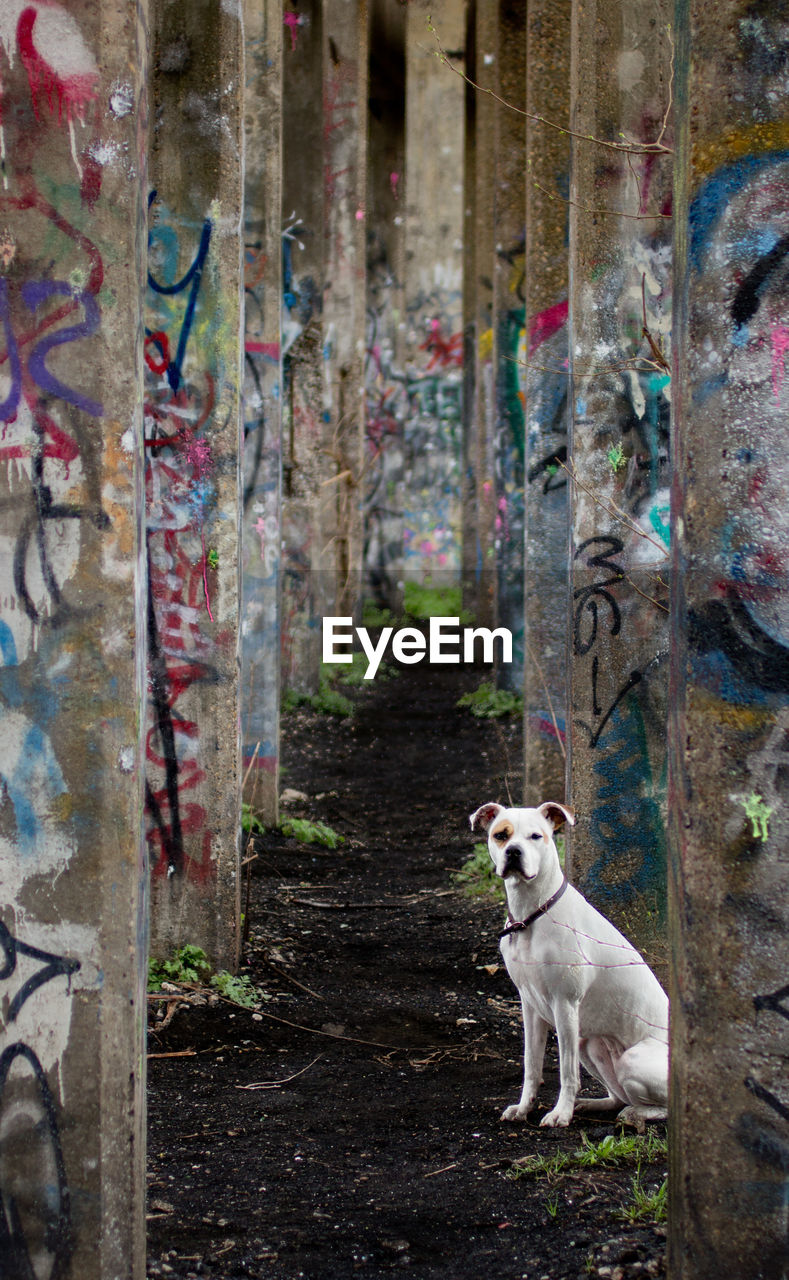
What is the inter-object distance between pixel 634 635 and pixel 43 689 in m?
3.62

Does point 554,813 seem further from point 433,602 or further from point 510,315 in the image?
point 433,602

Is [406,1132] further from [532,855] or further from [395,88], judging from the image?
[395,88]

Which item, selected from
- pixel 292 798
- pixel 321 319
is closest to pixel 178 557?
pixel 292 798

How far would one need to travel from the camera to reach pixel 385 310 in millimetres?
21219

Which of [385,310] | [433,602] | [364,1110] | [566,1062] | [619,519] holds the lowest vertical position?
[364,1110]

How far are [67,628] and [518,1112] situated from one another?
8.83 feet

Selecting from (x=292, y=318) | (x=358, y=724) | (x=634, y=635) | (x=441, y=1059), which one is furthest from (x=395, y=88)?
(x=441, y=1059)

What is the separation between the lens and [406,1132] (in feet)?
14.1

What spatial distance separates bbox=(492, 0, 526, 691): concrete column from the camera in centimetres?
1209

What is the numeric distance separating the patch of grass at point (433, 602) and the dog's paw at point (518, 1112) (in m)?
17.6

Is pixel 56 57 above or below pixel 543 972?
above

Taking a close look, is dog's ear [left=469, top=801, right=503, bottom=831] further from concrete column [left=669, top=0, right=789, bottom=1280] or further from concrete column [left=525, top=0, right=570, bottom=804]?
concrete column [left=525, top=0, right=570, bottom=804]

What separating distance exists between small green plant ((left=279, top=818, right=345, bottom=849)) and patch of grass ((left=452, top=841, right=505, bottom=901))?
1096 mm

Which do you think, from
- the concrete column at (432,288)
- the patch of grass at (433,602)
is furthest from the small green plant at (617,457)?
the concrete column at (432,288)
